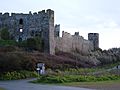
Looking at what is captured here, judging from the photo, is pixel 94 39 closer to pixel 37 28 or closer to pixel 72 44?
pixel 72 44

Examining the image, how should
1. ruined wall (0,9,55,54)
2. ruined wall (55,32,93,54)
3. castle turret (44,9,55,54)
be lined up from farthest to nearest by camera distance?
ruined wall (55,32,93,54) < ruined wall (0,9,55,54) < castle turret (44,9,55,54)

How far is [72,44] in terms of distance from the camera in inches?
4040

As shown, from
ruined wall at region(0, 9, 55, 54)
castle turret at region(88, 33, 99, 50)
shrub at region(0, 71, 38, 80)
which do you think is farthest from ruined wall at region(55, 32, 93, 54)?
shrub at region(0, 71, 38, 80)

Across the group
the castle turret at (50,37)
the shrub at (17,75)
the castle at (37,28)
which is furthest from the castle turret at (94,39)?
the shrub at (17,75)

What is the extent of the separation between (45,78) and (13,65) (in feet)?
38.2

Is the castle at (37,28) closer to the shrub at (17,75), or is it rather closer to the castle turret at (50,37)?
the castle turret at (50,37)

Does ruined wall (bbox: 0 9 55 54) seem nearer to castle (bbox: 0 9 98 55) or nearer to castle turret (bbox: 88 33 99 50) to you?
castle (bbox: 0 9 98 55)

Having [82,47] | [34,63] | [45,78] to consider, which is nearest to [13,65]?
[34,63]

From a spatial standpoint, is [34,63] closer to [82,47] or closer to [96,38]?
[82,47]

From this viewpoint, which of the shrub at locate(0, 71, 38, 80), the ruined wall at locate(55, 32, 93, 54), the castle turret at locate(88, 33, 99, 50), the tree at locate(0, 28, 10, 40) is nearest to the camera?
the shrub at locate(0, 71, 38, 80)

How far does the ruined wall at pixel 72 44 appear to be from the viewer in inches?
3693

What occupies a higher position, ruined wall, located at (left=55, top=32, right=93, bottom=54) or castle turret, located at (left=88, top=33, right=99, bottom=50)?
castle turret, located at (left=88, top=33, right=99, bottom=50)

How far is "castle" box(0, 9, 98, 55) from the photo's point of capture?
8419 cm

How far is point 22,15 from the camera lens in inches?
3533
